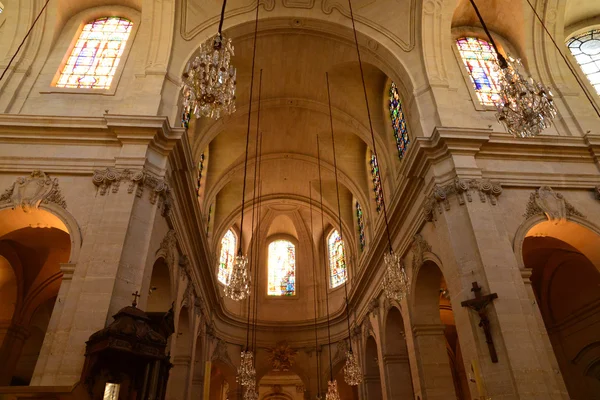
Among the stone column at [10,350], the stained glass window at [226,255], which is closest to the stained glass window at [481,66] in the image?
the stained glass window at [226,255]

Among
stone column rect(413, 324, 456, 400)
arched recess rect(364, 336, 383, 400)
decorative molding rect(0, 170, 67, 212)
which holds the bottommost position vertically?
stone column rect(413, 324, 456, 400)

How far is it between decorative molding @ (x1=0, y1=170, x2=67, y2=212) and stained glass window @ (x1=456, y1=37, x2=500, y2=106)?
402 inches

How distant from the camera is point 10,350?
1186 centimetres

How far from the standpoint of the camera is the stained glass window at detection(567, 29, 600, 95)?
12.5 metres

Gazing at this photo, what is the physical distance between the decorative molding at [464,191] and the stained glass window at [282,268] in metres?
13.4

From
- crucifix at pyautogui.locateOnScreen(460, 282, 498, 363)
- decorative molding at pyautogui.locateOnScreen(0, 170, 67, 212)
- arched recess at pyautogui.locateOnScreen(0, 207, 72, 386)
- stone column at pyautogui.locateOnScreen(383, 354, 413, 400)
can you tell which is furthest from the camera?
stone column at pyautogui.locateOnScreen(383, 354, 413, 400)

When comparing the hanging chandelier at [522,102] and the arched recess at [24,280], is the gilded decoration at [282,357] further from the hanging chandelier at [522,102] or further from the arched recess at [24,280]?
the hanging chandelier at [522,102]

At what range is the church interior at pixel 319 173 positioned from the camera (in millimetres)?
7703

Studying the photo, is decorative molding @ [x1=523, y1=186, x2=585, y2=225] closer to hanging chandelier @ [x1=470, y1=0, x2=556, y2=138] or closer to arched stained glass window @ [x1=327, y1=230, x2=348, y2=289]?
hanging chandelier @ [x1=470, y1=0, x2=556, y2=138]

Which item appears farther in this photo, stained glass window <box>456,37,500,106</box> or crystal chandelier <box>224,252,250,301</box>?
stained glass window <box>456,37,500,106</box>

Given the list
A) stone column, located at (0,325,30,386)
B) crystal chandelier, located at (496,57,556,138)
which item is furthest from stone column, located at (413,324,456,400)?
stone column, located at (0,325,30,386)

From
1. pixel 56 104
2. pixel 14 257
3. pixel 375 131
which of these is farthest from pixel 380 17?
pixel 14 257

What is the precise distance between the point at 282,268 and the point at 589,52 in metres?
15.5

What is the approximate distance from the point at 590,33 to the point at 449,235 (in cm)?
877
